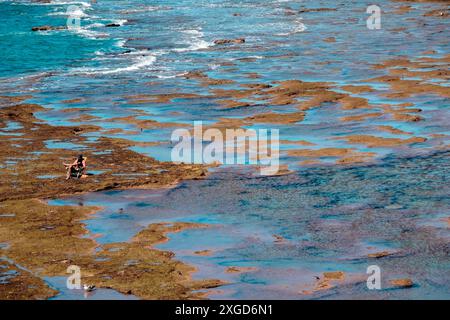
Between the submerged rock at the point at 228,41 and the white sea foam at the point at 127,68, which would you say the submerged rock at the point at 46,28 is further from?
the white sea foam at the point at 127,68

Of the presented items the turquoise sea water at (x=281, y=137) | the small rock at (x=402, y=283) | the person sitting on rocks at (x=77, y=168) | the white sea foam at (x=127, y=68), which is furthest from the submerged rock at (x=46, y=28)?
the small rock at (x=402, y=283)

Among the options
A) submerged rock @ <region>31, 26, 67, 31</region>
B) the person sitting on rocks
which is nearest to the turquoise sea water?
submerged rock @ <region>31, 26, 67, 31</region>

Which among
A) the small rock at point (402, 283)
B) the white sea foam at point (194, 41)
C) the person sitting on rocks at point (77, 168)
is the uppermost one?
the person sitting on rocks at point (77, 168)

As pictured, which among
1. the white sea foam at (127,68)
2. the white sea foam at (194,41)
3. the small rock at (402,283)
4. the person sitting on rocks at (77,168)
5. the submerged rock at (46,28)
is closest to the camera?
the small rock at (402,283)

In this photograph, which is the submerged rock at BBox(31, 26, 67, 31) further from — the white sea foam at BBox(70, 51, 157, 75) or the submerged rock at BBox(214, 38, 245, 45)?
the white sea foam at BBox(70, 51, 157, 75)
